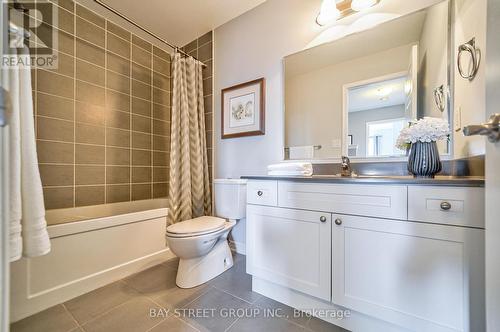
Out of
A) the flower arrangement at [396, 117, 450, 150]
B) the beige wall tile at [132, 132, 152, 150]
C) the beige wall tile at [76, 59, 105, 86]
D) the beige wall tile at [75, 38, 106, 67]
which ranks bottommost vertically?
the flower arrangement at [396, 117, 450, 150]

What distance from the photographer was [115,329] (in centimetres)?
107

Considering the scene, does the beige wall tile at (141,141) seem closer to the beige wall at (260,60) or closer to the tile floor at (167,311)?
the beige wall at (260,60)

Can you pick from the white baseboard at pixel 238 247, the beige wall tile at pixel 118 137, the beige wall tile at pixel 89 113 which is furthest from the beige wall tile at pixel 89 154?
the white baseboard at pixel 238 247

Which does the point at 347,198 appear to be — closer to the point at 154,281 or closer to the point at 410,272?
the point at 410,272

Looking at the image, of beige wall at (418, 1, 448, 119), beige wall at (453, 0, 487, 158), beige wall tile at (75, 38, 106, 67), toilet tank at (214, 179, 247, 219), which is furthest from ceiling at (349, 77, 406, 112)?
beige wall tile at (75, 38, 106, 67)

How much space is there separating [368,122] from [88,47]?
251cm

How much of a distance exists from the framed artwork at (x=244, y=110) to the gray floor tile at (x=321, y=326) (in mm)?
1427

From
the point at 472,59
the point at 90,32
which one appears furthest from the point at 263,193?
the point at 90,32

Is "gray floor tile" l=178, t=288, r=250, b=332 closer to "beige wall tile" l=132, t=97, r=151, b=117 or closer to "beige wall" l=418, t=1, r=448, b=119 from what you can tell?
"beige wall" l=418, t=1, r=448, b=119

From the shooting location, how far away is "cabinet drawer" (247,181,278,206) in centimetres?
127

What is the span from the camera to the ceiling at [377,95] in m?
1.33

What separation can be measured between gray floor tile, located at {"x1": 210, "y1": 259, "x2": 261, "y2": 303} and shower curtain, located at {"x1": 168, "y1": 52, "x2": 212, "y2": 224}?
674mm

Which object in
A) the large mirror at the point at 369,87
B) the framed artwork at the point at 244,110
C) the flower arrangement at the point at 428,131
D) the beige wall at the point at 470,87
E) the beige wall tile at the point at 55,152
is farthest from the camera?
the framed artwork at the point at 244,110

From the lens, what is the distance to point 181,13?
1939mm
